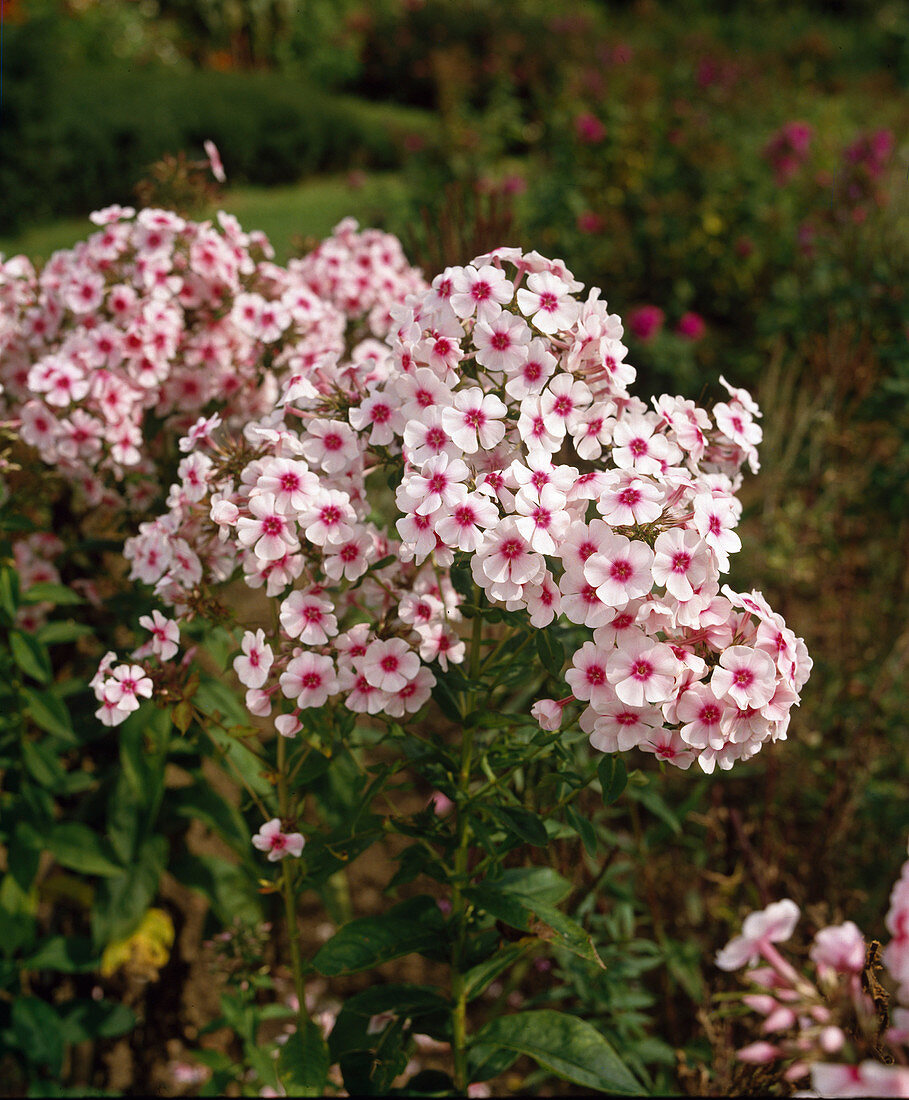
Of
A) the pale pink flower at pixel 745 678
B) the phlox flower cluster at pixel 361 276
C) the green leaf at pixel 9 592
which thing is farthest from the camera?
the phlox flower cluster at pixel 361 276

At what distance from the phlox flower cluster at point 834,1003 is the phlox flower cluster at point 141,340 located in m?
1.41

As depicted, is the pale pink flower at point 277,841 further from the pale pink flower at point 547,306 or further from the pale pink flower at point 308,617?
the pale pink flower at point 547,306

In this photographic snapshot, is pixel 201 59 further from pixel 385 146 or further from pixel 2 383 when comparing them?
pixel 2 383

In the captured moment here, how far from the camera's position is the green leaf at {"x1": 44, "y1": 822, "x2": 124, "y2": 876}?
1.89 metres

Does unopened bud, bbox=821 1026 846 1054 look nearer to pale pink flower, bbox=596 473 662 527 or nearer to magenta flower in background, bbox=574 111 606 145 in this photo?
pale pink flower, bbox=596 473 662 527

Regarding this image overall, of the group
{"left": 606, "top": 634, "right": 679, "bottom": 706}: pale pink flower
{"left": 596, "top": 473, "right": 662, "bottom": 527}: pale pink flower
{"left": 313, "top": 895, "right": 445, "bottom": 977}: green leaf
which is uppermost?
{"left": 596, "top": 473, "right": 662, "bottom": 527}: pale pink flower

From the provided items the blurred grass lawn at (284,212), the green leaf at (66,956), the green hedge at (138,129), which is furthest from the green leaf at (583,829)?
the green hedge at (138,129)

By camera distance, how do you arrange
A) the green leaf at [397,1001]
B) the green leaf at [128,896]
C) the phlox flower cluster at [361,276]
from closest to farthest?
the green leaf at [397,1001]
the green leaf at [128,896]
the phlox flower cluster at [361,276]

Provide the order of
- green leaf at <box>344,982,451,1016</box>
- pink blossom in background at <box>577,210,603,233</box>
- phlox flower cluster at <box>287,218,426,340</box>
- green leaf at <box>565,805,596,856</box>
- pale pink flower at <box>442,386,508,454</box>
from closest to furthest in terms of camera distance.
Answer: pale pink flower at <box>442,386,508,454</box> < green leaf at <box>565,805,596,856</box> < green leaf at <box>344,982,451,1016</box> < phlox flower cluster at <box>287,218,426,340</box> < pink blossom in background at <box>577,210,603,233</box>

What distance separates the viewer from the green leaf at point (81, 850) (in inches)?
74.3

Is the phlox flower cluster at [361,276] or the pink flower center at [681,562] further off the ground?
the pink flower center at [681,562]

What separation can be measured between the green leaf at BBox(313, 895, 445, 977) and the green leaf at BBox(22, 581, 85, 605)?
2.81ft

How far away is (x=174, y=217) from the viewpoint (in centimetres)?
196

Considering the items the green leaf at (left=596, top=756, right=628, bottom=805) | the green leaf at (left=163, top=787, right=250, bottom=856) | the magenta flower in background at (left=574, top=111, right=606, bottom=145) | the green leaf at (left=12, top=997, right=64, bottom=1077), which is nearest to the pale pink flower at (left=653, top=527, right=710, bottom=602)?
the green leaf at (left=596, top=756, right=628, bottom=805)
